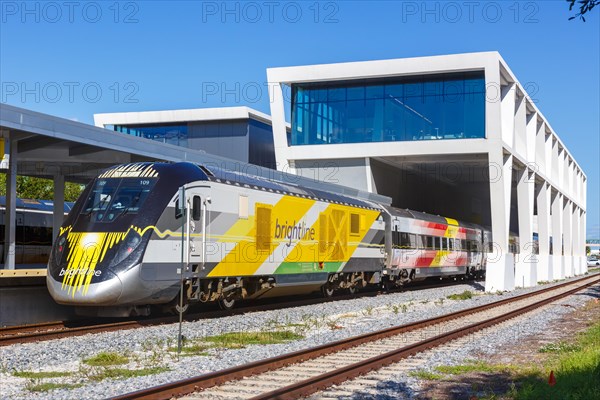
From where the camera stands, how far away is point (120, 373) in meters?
10.4

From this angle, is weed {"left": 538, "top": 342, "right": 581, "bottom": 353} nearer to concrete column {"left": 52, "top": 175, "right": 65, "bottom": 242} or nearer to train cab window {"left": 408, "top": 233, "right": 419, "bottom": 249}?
concrete column {"left": 52, "top": 175, "right": 65, "bottom": 242}

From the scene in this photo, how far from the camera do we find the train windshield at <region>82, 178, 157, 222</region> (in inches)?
621

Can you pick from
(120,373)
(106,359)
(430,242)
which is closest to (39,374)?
(120,373)

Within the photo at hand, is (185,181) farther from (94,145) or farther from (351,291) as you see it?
(351,291)

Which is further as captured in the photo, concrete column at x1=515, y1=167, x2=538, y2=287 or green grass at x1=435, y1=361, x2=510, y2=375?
concrete column at x1=515, y1=167, x2=538, y2=287


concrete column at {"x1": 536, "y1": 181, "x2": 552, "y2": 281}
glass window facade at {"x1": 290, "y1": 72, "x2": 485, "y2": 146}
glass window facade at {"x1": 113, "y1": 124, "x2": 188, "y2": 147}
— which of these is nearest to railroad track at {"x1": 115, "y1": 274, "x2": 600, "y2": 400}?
glass window facade at {"x1": 290, "y1": 72, "x2": 485, "y2": 146}

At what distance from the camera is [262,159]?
56.9 meters

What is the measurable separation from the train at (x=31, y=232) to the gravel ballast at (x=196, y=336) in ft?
39.8

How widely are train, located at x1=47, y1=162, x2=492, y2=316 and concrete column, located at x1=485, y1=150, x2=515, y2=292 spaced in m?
11.4

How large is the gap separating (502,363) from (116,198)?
871cm

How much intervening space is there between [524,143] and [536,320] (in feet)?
85.8

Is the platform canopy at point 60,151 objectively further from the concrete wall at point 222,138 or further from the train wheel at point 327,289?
the concrete wall at point 222,138

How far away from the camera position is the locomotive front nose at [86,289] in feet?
48.4

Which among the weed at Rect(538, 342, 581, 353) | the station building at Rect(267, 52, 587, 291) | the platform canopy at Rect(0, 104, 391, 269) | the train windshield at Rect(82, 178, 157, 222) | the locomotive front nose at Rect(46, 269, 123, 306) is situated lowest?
the weed at Rect(538, 342, 581, 353)
